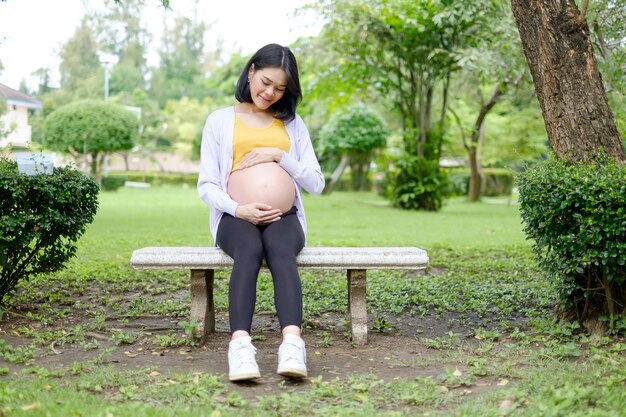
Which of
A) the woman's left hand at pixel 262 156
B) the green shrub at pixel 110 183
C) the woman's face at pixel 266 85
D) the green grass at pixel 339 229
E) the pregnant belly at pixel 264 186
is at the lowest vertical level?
the green grass at pixel 339 229

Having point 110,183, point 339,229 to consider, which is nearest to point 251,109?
point 339,229

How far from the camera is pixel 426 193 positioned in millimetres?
17797

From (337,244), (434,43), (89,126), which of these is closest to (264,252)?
(337,244)

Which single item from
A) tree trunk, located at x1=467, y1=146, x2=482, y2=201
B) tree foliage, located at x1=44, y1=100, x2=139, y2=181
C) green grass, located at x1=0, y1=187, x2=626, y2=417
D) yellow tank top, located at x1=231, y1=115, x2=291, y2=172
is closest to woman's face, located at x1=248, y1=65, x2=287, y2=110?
yellow tank top, located at x1=231, y1=115, x2=291, y2=172

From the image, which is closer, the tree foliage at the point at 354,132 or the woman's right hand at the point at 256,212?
A: the woman's right hand at the point at 256,212

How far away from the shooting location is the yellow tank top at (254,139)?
14.5ft

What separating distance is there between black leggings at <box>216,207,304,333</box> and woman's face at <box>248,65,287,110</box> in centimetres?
67

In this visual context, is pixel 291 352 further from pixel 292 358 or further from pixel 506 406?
pixel 506 406

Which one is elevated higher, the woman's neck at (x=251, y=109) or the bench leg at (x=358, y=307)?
the woman's neck at (x=251, y=109)

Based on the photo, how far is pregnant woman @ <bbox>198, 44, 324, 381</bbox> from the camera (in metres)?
3.89

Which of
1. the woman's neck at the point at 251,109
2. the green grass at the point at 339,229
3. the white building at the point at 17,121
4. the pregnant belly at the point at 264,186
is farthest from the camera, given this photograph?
the white building at the point at 17,121

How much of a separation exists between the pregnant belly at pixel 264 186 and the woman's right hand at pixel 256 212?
0.09m

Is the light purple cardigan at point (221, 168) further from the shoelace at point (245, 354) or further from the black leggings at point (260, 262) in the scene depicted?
the shoelace at point (245, 354)

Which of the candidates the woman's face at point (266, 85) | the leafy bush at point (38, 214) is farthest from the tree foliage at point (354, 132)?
the woman's face at point (266, 85)
